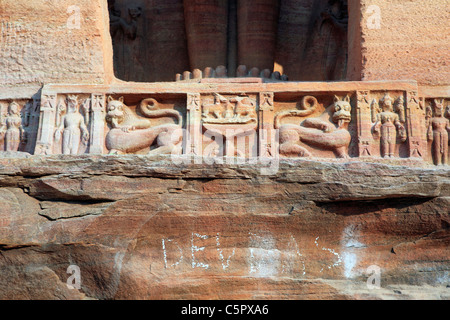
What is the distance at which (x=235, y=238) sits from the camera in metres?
6.51

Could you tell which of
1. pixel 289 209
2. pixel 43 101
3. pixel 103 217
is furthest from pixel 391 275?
pixel 43 101

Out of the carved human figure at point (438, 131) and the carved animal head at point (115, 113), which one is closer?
the carved human figure at point (438, 131)

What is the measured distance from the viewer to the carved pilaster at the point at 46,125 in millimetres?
7055

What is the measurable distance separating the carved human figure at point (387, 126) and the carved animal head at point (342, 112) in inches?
10.1

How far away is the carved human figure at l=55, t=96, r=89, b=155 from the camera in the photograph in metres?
7.08

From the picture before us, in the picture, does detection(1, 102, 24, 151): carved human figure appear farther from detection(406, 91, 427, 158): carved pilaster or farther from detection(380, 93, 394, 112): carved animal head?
detection(406, 91, 427, 158): carved pilaster

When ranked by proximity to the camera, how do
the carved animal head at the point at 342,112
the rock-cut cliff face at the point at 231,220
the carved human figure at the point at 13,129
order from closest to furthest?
the rock-cut cliff face at the point at 231,220 < the carved animal head at the point at 342,112 < the carved human figure at the point at 13,129

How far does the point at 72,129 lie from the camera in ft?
23.5

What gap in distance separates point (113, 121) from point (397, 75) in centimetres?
301

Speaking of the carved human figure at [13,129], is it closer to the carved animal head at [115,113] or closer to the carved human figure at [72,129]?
the carved human figure at [72,129]

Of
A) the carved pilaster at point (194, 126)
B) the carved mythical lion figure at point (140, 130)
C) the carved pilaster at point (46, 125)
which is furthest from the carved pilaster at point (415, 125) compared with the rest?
the carved pilaster at point (46, 125)

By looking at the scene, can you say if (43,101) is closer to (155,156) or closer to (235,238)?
(155,156)

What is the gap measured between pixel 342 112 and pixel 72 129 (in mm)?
2751

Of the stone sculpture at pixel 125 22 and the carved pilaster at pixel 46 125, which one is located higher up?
the stone sculpture at pixel 125 22
